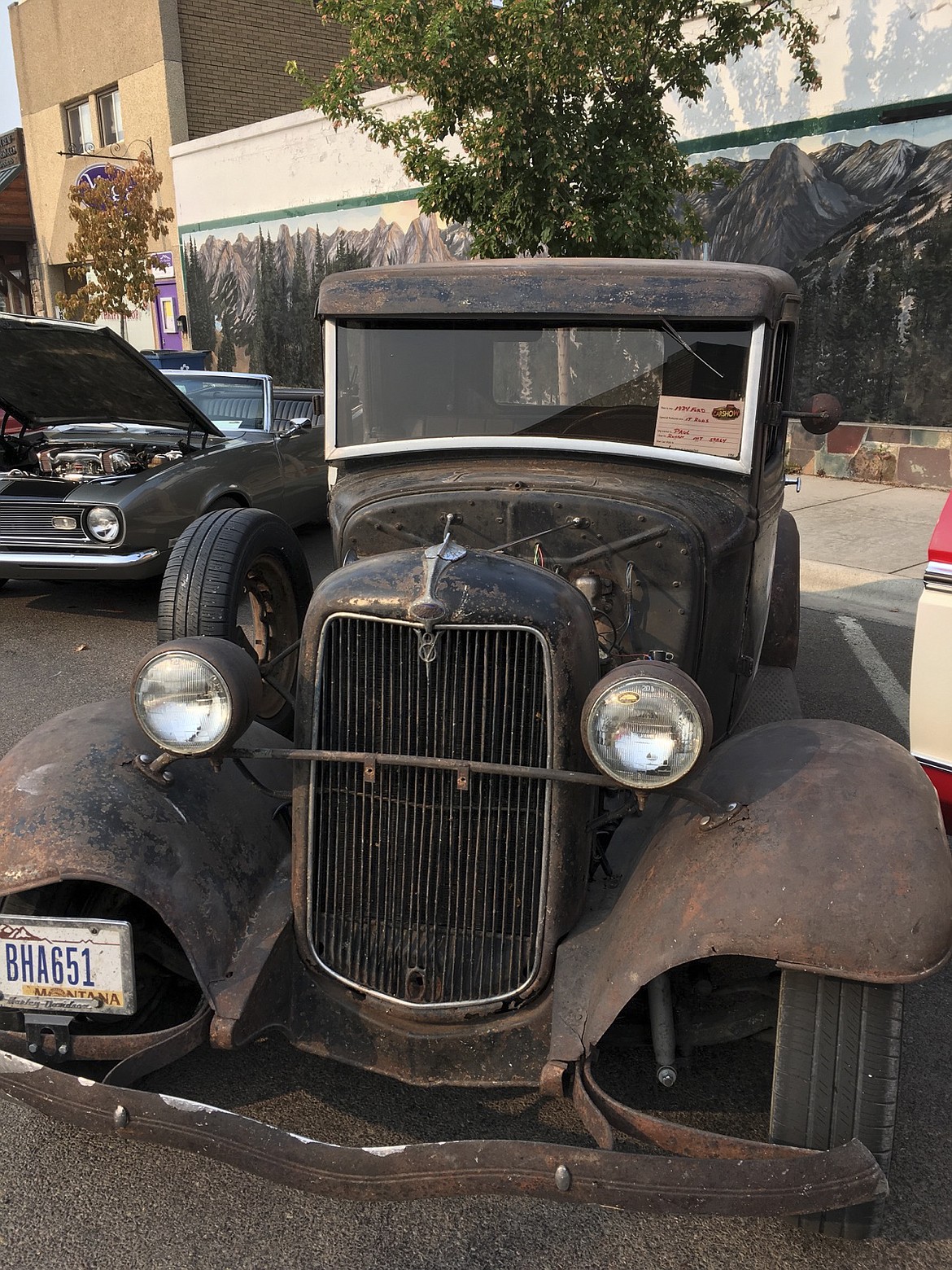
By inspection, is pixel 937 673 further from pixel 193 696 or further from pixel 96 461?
pixel 96 461

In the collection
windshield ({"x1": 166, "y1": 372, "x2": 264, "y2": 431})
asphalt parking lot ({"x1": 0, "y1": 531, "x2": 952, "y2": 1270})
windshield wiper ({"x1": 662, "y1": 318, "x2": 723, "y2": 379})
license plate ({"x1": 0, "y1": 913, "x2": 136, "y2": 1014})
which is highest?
windshield wiper ({"x1": 662, "y1": 318, "x2": 723, "y2": 379})

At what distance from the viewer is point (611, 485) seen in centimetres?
301

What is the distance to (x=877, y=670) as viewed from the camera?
5637 millimetres

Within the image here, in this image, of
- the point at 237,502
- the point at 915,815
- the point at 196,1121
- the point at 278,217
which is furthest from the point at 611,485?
the point at 278,217

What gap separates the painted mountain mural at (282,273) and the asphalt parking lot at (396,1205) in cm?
1257

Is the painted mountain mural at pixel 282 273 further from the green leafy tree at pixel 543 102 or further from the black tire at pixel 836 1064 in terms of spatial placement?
the black tire at pixel 836 1064

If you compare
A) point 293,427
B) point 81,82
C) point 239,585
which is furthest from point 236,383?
point 81,82

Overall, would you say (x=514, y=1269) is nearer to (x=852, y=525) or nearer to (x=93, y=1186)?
(x=93, y=1186)

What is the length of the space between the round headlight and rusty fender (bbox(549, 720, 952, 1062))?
4879 mm

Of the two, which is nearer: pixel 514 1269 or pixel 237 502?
pixel 514 1269

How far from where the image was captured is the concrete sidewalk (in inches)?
275

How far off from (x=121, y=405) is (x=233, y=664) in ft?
16.9

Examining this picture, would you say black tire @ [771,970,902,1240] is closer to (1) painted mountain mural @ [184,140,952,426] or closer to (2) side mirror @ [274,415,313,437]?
(2) side mirror @ [274,415,313,437]

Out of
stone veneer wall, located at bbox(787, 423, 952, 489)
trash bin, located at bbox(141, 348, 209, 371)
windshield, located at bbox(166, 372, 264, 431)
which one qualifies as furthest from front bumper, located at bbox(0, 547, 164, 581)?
trash bin, located at bbox(141, 348, 209, 371)
